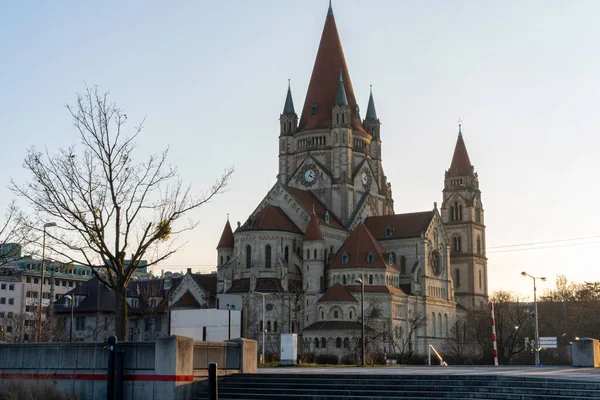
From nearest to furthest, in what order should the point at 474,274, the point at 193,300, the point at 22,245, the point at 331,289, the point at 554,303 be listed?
the point at 22,245 < the point at 331,289 < the point at 193,300 < the point at 474,274 < the point at 554,303

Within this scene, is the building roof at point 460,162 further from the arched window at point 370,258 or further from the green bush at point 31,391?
the green bush at point 31,391

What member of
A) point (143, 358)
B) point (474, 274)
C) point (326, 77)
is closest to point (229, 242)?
point (326, 77)

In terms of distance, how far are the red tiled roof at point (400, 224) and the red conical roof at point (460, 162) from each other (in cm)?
2421

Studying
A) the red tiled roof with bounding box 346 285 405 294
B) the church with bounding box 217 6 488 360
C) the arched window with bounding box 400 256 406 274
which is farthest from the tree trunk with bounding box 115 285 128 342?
the arched window with bounding box 400 256 406 274

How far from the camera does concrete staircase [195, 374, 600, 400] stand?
23.1m

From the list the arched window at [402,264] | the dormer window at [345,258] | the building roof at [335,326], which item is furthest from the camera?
the arched window at [402,264]

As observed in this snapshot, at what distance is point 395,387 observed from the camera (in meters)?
24.6

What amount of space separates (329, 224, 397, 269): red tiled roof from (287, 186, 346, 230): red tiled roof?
15.4ft

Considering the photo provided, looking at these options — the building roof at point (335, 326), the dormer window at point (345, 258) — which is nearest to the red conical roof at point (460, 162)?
the dormer window at point (345, 258)

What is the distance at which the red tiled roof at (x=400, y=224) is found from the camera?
103750 mm

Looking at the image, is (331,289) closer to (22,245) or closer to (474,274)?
(474,274)

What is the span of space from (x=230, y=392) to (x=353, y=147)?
84.0 m

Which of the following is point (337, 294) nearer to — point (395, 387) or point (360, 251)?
point (360, 251)

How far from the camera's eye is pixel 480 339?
10131cm
